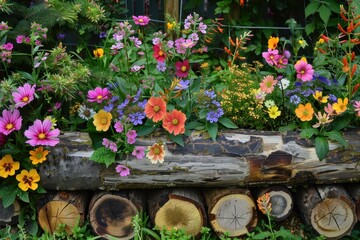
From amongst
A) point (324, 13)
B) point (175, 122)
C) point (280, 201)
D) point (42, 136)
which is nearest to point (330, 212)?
point (280, 201)

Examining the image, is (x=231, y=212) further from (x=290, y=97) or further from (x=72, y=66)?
(x=72, y=66)

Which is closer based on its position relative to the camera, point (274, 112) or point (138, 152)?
point (138, 152)

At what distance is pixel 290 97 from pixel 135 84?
870 millimetres

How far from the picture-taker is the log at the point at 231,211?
2754 millimetres

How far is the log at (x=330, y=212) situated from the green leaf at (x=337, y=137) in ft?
0.93

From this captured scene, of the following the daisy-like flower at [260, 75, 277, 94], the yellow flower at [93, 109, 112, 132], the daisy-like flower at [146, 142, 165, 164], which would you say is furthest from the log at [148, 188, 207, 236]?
the daisy-like flower at [260, 75, 277, 94]

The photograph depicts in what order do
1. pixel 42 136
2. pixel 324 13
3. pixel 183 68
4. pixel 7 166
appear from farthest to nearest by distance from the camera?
pixel 324 13
pixel 183 68
pixel 7 166
pixel 42 136

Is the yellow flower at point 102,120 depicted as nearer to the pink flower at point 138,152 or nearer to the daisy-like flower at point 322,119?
the pink flower at point 138,152

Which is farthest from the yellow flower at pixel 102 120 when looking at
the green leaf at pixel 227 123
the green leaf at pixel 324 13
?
the green leaf at pixel 324 13

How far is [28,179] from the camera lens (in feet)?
8.77

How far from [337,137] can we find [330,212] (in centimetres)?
41

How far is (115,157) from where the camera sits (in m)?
2.68

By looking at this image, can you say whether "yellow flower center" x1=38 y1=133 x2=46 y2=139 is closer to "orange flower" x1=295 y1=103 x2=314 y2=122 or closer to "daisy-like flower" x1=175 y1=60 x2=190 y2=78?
"daisy-like flower" x1=175 y1=60 x2=190 y2=78

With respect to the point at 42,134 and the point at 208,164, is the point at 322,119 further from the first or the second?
the point at 42,134
